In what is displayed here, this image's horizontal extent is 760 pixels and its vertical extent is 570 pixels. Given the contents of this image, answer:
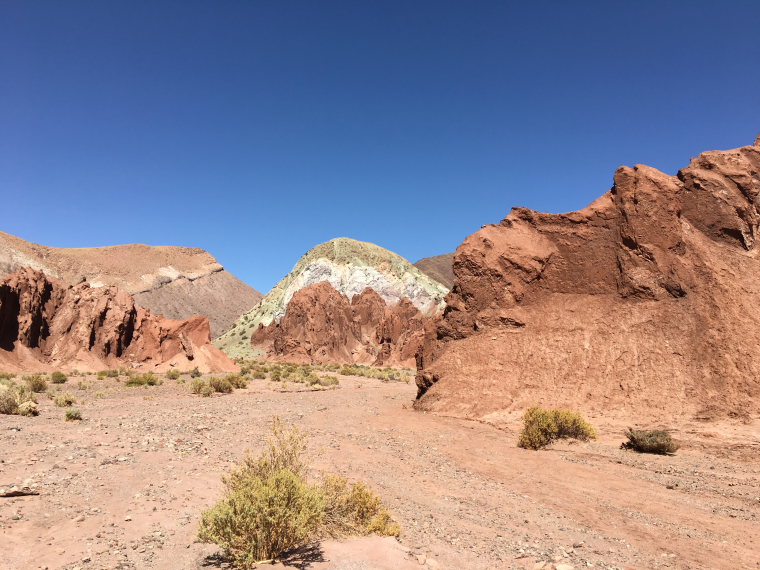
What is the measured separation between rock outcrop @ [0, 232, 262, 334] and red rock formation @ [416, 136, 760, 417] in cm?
9474

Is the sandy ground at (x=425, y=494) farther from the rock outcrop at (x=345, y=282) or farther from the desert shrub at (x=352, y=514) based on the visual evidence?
the rock outcrop at (x=345, y=282)

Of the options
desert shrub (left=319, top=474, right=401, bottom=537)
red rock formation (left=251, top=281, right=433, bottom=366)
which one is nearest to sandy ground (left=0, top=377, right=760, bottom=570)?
desert shrub (left=319, top=474, right=401, bottom=537)

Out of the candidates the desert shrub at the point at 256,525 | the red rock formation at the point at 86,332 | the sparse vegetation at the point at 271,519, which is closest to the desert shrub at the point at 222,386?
the red rock formation at the point at 86,332

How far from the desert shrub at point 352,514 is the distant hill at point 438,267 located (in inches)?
6057

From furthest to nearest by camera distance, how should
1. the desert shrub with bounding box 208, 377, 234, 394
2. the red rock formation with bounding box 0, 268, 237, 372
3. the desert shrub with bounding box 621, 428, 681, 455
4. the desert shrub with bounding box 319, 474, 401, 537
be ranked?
the red rock formation with bounding box 0, 268, 237, 372, the desert shrub with bounding box 208, 377, 234, 394, the desert shrub with bounding box 621, 428, 681, 455, the desert shrub with bounding box 319, 474, 401, 537

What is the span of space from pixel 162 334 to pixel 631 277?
3803 cm

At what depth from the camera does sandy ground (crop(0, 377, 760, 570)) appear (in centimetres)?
558

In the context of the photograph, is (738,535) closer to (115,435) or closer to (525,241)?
(115,435)

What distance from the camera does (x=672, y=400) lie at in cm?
1460

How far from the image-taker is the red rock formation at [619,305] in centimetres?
1544

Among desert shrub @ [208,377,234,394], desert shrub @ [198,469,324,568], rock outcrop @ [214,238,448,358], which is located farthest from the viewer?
rock outcrop @ [214,238,448,358]

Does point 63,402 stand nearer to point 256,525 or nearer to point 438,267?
point 256,525

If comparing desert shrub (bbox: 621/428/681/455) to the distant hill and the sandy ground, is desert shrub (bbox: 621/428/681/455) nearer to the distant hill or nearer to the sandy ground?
the sandy ground

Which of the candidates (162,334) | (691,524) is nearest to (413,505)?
(691,524)
